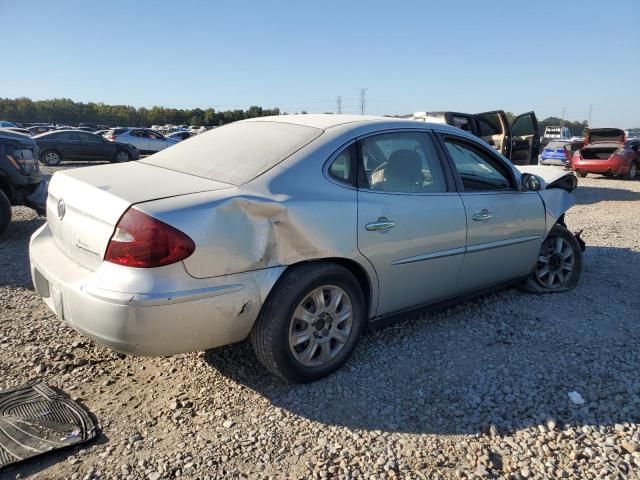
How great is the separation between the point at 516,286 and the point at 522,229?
30.7 inches

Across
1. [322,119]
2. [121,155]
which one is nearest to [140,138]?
[121,155]

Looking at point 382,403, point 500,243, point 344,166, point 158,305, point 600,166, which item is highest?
point 344,166

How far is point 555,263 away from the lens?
468 cm

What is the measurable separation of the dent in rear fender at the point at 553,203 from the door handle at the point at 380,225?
1967mm

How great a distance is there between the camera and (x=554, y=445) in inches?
98.7

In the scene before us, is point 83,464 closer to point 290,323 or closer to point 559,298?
point 290,323

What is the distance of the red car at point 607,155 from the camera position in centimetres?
1606

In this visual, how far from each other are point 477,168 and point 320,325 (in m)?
1.96

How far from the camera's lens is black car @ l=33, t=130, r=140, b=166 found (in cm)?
1942

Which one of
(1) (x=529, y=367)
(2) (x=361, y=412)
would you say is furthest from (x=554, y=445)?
(2) (x=361, y=412)

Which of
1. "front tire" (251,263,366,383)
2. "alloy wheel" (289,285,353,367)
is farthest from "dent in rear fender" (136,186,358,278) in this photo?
"alloy wheel" (289,285,353,367)

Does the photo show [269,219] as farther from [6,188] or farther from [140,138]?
[140,138]

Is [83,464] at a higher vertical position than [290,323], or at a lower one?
lower

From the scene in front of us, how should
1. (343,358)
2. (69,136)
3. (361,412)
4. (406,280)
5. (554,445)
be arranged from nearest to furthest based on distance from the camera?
(554,445) < (361,412) < (343,358) < (406,280) < (69,136)
